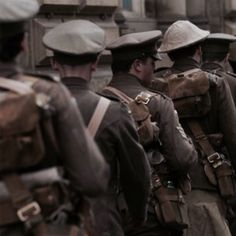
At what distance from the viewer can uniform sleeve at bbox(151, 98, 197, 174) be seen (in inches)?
199

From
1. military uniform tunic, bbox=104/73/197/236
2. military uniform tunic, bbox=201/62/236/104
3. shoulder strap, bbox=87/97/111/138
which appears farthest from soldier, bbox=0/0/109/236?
military uniform tunic, bbox=201/62/236/104

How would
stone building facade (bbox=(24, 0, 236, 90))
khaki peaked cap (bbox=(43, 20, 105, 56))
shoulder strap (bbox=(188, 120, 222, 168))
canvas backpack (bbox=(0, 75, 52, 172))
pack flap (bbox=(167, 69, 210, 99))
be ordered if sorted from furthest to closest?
Result: stone building facade (bbox=(24, 0, 236, 90)), shoulder strap (bbox=(188, 120, 222, 168)), pack flap (bbox=(167, 69, 210, 99)), khaki peaked cap (bbox=(43, 20, 105, 56)), canvas backpack (bbox=(0, 75, 52, 172))

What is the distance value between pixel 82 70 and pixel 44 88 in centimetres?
80

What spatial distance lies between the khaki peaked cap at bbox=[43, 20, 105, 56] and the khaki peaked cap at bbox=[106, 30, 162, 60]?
66cm

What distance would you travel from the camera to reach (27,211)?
3.49 metres

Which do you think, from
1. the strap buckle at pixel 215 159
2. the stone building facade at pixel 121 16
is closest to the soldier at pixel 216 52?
the strap buckle at pixel 215 159

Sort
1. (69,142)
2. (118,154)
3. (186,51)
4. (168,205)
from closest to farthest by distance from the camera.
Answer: (69,142) < (118,154) < (168,205) < (186,51)

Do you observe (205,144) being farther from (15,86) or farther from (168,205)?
(15,86)

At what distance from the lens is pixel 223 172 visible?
5.98m

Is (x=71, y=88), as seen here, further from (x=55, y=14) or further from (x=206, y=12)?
(x=206, y=12)

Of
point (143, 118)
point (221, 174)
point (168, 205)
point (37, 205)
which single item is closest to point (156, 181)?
point (168, 205)

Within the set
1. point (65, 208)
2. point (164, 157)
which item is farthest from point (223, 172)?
point (65, 208)

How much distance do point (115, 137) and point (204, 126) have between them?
5.29 ft

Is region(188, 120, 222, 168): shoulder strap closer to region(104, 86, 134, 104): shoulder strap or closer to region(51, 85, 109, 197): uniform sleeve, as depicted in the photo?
region(104, 86, 134, 104): shoulder strap
